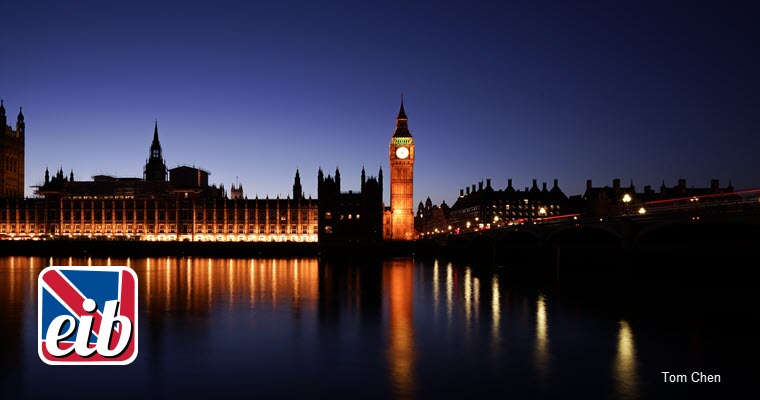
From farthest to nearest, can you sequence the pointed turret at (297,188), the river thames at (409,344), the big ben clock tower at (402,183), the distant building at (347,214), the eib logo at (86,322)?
the pointed turret at (297,188) < the big ben clock tower at (402,183) < the distant building at (347,214) < the river thames at (409,344) < the eib logo at (86,322)

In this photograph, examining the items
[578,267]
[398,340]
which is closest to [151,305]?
[398,340]

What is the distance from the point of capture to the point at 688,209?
130ft

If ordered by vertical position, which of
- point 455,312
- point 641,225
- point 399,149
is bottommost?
point 455,312

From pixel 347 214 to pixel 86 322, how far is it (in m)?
103

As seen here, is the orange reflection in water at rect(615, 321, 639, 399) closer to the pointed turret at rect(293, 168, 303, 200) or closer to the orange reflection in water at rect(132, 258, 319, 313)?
the orange reflection in water at rect(132, 258, 319, 313)

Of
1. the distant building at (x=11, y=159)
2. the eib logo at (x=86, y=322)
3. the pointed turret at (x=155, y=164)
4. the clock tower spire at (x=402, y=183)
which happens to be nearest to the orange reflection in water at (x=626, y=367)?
the eib logo at (x=86, y=322)

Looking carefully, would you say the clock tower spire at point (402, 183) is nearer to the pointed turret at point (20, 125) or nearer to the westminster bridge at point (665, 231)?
the westminster bridge at point (665, 231)

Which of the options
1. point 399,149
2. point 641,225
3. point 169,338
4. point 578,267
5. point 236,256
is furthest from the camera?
Answer: point 399,149

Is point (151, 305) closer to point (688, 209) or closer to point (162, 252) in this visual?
point (688, 209)

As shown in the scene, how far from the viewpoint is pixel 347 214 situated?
11962cm

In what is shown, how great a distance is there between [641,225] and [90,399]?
35293 mm

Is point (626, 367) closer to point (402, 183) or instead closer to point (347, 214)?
point (347, 214)

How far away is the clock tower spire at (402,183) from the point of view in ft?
439

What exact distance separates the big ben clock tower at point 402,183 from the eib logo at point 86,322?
301ft
